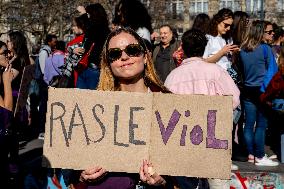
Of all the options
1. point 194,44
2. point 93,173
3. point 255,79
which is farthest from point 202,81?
point 93,173

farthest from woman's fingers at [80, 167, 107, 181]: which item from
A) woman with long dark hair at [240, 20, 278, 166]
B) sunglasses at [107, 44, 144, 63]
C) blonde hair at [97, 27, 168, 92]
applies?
woman with long dark hair at [240, 20, 278, 166]

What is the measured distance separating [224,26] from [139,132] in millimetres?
4087

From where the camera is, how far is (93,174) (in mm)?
2711

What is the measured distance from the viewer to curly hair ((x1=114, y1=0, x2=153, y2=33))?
5562 millimetres

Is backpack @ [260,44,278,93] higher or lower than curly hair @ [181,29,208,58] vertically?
lower

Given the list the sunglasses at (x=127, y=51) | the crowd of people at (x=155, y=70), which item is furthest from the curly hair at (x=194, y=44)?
the sunglasses at (x=127, y=51)

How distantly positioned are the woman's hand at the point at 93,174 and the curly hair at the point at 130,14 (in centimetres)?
299

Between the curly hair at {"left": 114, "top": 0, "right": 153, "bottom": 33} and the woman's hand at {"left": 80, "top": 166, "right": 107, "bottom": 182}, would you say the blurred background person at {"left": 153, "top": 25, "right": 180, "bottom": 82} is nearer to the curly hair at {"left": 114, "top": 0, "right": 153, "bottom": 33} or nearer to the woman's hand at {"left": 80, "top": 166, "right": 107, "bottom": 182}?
the curly hair at {"left": 114, "top": 0, "right": 153, "bottom": 33}

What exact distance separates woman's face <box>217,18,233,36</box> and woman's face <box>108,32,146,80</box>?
12.2 ft

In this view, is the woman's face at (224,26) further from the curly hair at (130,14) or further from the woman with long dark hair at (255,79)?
the curly hair at (130,14)

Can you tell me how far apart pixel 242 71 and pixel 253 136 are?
0.83 m

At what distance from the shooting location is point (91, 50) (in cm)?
530

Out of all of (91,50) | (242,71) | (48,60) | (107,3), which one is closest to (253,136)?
(242,71)

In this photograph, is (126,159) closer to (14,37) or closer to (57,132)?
(57,132)
